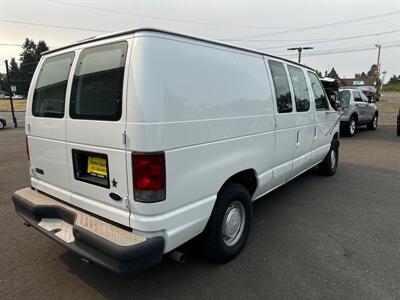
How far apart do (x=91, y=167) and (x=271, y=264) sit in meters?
1.99

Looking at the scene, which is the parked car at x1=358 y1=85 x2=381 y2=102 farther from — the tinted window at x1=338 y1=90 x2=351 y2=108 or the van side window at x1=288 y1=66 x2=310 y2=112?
the van side window at x1=288 y1=66 x2=310 y2=112

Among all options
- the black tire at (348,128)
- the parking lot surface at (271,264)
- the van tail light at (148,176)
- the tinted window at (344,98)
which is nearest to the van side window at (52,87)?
the van tail light at (148,176)

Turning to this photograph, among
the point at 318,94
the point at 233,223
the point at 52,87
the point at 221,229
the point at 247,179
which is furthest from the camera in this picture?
the point at 318,94

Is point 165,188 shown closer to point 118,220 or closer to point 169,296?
point 118,220

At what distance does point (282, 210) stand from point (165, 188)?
2.74 metres

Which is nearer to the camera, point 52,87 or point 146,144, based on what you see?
point 146,144

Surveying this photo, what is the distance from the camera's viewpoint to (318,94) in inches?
207

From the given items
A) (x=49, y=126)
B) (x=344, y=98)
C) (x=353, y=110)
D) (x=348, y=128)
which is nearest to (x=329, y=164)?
(x=49, y=126)

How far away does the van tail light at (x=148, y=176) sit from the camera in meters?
2.26

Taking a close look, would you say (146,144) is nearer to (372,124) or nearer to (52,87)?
(52,87)

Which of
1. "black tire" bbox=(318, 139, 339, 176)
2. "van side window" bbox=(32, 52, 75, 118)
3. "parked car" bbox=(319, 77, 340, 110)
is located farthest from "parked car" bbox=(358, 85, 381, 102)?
"van side window" bbox=(32, 52, 75, 118)

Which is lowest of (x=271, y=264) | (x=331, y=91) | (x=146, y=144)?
(x=271, y=264)

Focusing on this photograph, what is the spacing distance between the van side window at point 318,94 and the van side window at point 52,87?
3.72 m

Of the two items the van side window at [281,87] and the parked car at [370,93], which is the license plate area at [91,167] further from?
the parked car at [370,93]
